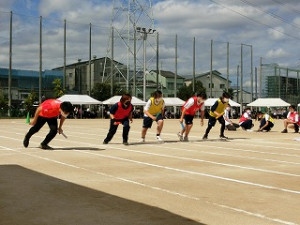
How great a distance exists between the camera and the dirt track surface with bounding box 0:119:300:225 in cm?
505

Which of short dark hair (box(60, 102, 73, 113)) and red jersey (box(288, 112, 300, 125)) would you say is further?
red jersey (box(288, 112, 300, 125))

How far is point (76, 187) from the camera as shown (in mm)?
6848

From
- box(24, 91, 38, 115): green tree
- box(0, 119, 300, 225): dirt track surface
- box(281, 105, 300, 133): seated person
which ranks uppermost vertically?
box(24, 91, 38, 115): green tree

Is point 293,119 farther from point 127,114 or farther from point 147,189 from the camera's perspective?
point 147,189

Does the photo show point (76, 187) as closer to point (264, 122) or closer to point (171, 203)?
point (171, 203)

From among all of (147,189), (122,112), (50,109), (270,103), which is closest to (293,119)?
(122,112)

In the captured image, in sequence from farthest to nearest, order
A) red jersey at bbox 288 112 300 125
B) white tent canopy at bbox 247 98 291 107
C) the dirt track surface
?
white tent canopy at bbox 247 98 291 107
red jersey at bbox 288 112 300 125
the dirt track surface

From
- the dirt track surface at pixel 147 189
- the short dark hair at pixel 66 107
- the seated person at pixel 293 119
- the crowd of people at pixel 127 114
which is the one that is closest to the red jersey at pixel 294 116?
the seated person at pixel 293 119

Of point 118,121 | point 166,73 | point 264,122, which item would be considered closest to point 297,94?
point 166,73

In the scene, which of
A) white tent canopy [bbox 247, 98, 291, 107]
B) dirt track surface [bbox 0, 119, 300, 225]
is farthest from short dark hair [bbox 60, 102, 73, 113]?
white tent canopy [bbox 247, 98, 291, 107]

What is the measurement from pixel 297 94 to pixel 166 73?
35.6 metres

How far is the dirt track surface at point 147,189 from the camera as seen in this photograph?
5047 mm

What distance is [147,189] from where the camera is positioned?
6.77 m

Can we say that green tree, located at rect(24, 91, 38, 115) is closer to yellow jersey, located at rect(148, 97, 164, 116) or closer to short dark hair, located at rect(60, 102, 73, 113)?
yellow jersey, located at rect(148, 97, 164, 116)
